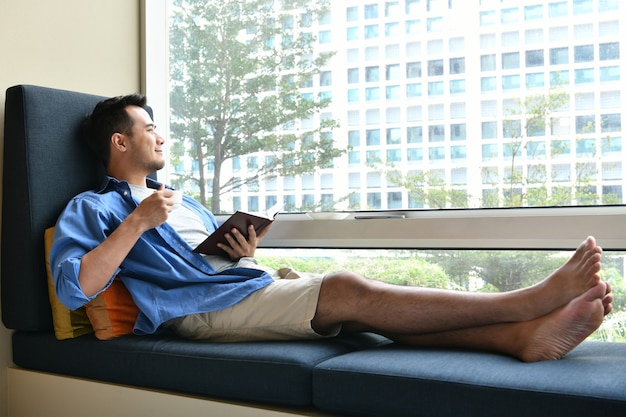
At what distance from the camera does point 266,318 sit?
244cm

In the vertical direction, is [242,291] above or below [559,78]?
below

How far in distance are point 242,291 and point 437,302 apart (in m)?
0.68

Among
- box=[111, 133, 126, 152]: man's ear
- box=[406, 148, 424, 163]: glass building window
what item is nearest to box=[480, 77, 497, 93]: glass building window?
box=[406, 148, 424, 163]: glass building window

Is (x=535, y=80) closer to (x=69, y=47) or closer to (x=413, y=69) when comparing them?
(x=413, y=69)

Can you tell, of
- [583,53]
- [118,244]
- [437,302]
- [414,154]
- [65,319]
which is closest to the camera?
[437,302]

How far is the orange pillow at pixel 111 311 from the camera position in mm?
2592

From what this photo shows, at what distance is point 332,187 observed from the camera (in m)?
3.36

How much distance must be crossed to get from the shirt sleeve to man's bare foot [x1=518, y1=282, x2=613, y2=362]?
135 centimetres

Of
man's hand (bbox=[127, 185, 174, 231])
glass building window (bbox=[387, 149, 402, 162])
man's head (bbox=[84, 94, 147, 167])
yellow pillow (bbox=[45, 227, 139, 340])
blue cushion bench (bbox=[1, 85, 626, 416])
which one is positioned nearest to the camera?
blue cushion bench (bbox=[1, 85, 626, 416])

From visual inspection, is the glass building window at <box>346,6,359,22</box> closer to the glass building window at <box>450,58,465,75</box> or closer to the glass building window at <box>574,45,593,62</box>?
the glass building window at <box>450,58,465,75</box>

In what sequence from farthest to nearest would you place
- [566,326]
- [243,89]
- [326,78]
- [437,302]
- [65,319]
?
Answer: [243,89], [326,78], [65,319], [437,302], [566,326]

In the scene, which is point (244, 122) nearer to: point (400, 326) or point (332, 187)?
point (332, 187)

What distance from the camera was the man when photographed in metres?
2.04

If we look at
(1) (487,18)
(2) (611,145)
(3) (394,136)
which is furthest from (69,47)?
(2) (611,145)
